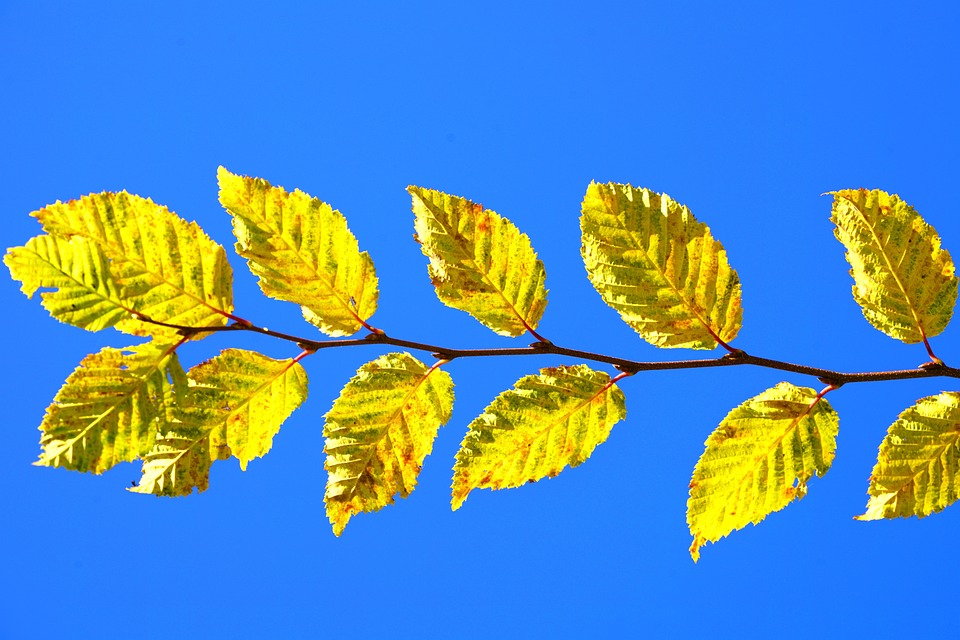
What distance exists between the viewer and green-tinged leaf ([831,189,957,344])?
1354 millimetres

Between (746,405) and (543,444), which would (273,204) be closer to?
(543,444)

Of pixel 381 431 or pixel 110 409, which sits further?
pixel 381 431

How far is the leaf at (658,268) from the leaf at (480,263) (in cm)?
11

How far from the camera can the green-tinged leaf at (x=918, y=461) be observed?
134cm

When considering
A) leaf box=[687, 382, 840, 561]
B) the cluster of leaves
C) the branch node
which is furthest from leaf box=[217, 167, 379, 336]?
the branch node

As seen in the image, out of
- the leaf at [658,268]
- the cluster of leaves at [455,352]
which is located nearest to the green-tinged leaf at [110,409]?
the cluster of leaves at [455,352]

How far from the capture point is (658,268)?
4.45 ft

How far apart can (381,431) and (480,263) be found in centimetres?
32

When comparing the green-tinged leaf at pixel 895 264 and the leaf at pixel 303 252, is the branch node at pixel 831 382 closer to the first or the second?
the green-tinged leaf at pixel 895 264

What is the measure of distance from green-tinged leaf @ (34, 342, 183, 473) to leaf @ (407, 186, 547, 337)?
449 mm

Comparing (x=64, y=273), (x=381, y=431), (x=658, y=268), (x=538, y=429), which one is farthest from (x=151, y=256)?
(x=658, y=268)

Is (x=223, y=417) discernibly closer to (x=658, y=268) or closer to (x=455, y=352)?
(x=455, y=352)

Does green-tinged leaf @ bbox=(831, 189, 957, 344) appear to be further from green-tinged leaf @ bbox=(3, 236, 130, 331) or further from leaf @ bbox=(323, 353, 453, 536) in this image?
green-tinged leaf @ bbox=(3, 236, 130, 331)

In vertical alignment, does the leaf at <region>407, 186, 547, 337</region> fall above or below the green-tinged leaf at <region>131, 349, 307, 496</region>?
above
